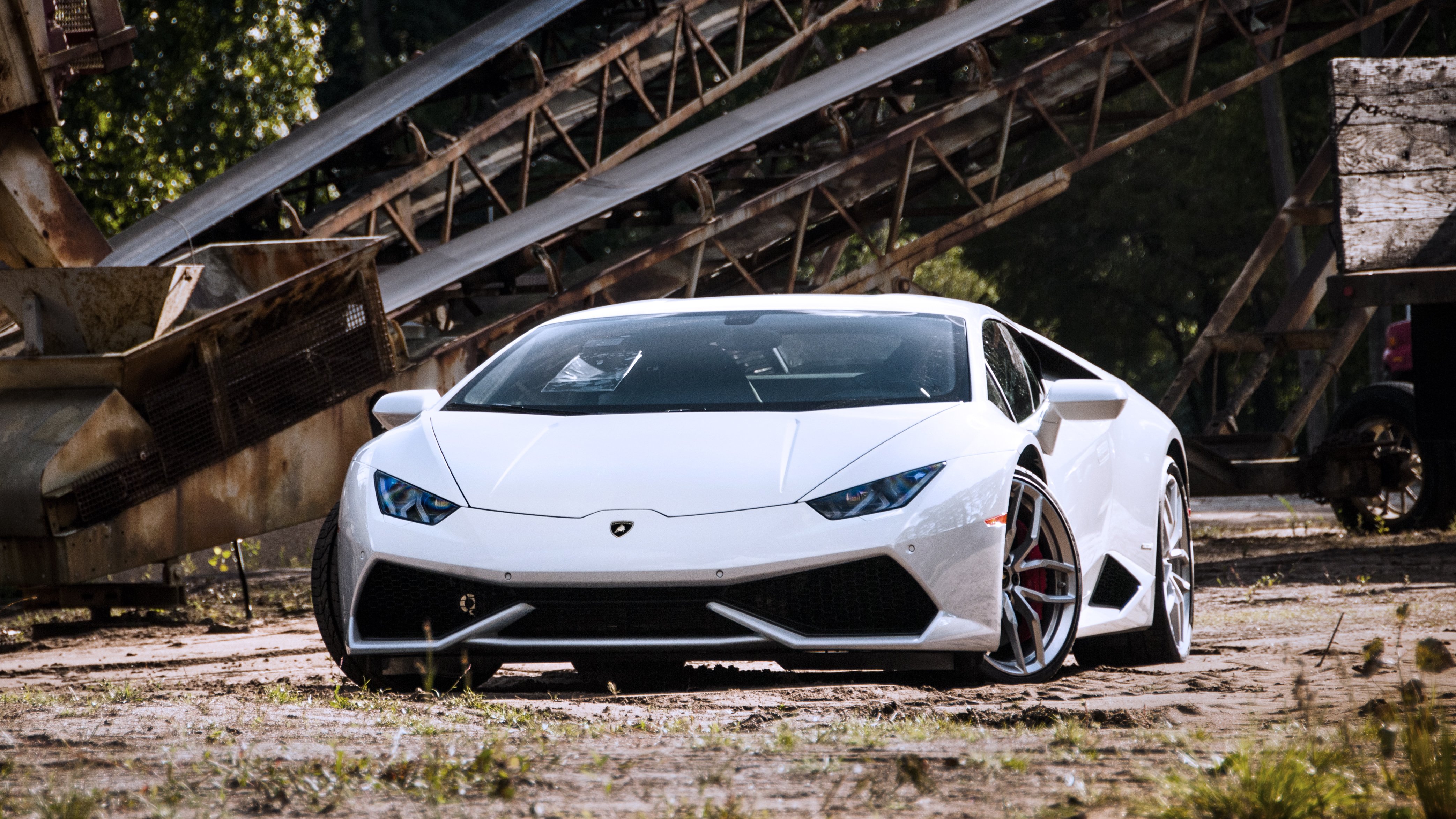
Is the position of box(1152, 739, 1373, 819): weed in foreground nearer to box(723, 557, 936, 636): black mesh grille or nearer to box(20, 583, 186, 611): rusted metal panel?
box(723, 557, 936, 636): black mesh grille

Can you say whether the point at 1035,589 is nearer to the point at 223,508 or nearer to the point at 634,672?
the point at 634,672

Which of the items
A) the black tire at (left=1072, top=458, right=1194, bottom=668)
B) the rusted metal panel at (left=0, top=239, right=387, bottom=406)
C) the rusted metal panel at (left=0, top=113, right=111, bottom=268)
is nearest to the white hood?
the black tire at (left=1072, top=458, right=1194, bottom=668)

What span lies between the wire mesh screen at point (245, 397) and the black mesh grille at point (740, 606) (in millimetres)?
4333

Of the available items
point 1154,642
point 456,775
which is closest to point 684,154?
point 1154,642

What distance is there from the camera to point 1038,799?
127 inches

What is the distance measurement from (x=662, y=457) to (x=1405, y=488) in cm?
970

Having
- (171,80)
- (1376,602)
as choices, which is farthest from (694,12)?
(1376,602)

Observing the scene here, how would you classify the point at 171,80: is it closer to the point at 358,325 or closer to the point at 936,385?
the point at 358,325

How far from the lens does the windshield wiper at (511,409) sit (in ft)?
18.3

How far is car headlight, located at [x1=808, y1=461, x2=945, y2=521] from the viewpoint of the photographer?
4793 millimetres

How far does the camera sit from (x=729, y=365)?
229 inches

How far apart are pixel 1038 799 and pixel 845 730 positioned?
92 centimetres

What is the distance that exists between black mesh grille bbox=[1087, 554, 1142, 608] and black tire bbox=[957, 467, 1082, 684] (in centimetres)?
44

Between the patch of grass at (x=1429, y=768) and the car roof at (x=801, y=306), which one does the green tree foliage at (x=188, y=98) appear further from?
the patch of grass at (x=1429, y=768)
